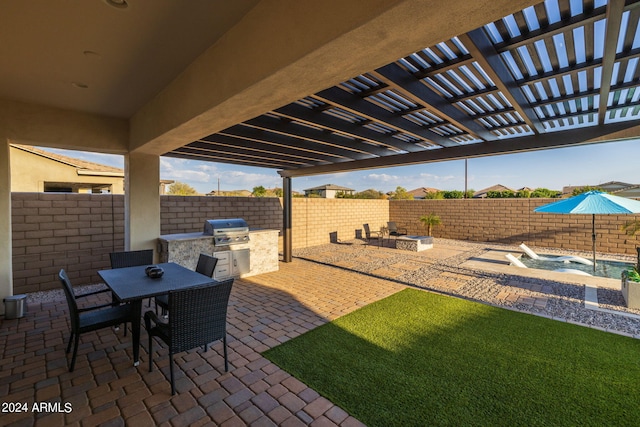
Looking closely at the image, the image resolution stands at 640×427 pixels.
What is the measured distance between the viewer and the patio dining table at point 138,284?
2854 mm

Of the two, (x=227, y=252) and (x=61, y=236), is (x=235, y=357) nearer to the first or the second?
(x=227, y=252)

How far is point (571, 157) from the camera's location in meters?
24.5

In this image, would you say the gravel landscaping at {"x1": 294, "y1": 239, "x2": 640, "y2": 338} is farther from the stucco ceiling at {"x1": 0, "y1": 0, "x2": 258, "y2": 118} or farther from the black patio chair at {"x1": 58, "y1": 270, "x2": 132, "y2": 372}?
the stucco ceiling at {"x1": 0, "y1": 0, "x2": 258, "y2": 118}

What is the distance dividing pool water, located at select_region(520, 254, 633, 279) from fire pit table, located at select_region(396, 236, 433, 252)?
2.80 meters

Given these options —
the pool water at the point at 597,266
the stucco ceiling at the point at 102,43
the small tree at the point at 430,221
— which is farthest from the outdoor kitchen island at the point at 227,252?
the small tree at the point at 430,221

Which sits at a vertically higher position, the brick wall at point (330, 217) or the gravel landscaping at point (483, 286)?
the brick wall at point (330, 217)

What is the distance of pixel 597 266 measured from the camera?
7496 millimetres

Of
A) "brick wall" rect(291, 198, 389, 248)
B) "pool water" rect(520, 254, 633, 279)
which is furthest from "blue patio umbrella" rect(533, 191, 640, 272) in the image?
"brick wall" rect(291, 198, 389, 248)

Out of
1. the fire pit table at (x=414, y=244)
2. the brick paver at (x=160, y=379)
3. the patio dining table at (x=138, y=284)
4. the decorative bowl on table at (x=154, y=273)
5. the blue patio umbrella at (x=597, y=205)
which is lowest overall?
the brick paver at (x=160, y=379)

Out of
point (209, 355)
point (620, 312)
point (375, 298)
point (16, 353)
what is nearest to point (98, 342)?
point (16, 353)

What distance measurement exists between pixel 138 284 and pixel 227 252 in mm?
2958

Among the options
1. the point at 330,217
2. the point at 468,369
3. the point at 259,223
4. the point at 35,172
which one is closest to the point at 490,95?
the point at 468,369

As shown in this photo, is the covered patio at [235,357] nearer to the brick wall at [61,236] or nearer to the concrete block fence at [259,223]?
the brick wall at [61,236]

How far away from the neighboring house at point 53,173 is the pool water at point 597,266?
50.7 feet
